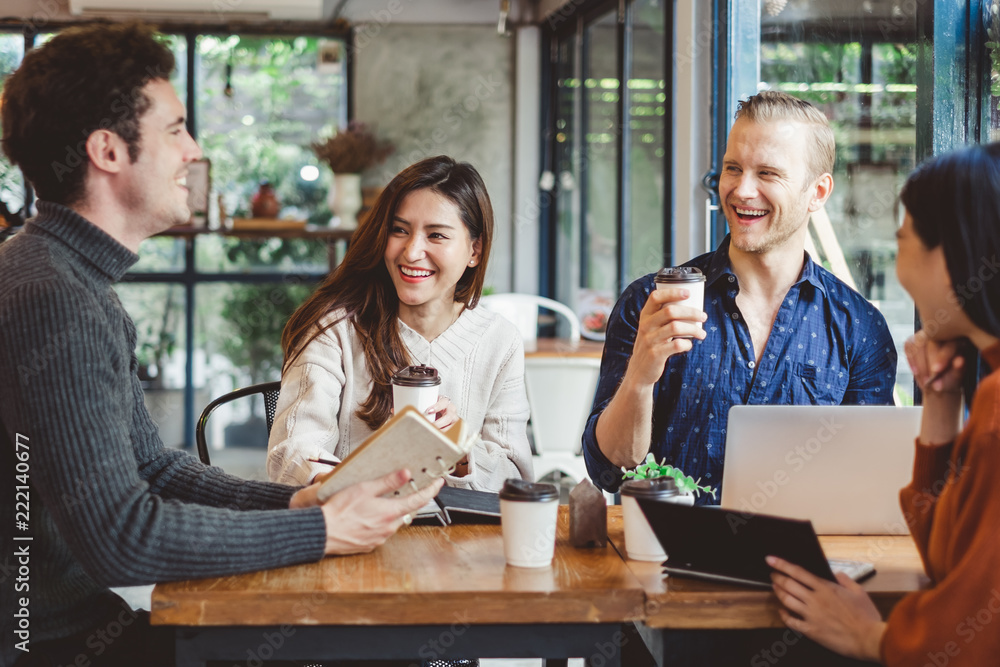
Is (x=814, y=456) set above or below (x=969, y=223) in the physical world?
below

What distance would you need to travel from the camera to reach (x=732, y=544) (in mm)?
1354

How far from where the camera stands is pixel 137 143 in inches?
59.9

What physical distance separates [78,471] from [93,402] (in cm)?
10

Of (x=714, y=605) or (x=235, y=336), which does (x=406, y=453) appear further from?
(x=235, y=336)

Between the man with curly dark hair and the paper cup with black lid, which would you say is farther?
the paper cup with black lid

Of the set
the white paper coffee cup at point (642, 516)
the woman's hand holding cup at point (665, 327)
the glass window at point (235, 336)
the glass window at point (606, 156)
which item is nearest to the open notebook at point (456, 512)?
the white paper coffee cup at point (642, 516)

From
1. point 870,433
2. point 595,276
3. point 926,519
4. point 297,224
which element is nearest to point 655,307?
point 870,433

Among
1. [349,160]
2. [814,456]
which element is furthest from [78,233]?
[349,160]

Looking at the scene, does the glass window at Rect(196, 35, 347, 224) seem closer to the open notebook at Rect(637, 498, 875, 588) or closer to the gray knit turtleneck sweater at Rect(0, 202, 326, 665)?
the gray knit turtleneck sweater at Rect(0, 202, 326, 665)

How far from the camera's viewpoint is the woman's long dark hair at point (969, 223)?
1.24 meters

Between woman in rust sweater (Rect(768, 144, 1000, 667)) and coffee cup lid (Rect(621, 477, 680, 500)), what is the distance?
20 cm

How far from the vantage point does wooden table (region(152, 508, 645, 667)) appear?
130 cm

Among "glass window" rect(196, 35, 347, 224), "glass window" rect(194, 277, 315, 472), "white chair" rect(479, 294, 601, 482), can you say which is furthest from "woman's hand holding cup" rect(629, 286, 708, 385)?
"glass window" rect(196, 35, 347, 224)

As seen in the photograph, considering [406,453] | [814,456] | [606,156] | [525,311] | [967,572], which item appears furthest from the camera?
[525,311]
